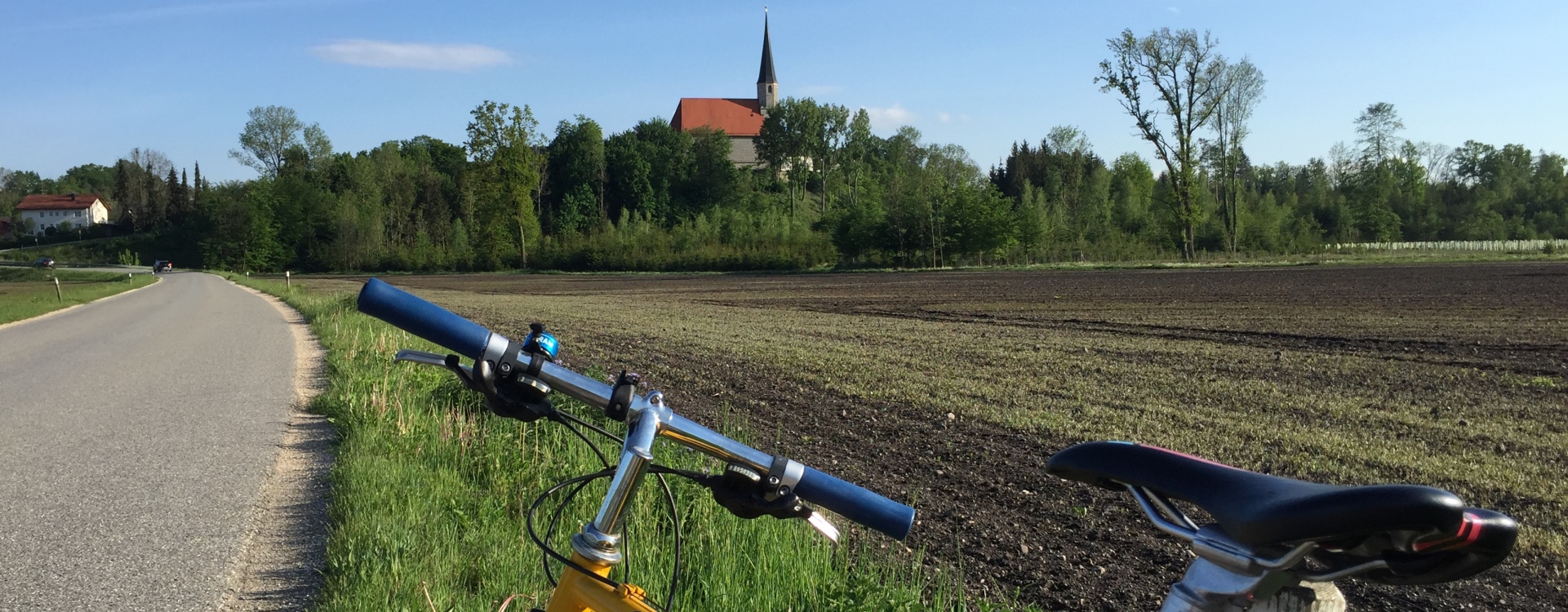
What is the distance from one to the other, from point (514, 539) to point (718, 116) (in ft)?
427

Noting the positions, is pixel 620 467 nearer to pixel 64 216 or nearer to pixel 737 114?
pixel 737 114

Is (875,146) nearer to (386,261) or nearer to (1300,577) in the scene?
(386,261)

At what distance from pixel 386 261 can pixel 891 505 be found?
94.8 metres

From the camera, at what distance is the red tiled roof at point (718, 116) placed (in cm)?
13238

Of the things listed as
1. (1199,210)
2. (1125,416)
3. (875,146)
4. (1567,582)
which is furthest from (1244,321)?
(875,146)

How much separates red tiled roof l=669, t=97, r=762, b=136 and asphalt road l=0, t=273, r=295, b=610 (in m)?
118

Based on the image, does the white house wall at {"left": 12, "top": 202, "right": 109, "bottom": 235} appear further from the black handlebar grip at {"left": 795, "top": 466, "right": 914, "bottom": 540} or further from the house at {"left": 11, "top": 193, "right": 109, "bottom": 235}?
the black handlebar grip at {"left": 795, "top": 466, "right": 914, "bottom": 540}

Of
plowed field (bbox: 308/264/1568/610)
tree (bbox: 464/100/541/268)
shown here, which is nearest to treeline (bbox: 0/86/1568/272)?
tree (bbox: 464/100/541/268)

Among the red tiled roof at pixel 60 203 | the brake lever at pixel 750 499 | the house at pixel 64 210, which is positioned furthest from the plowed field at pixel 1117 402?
the house at pixel 64 210

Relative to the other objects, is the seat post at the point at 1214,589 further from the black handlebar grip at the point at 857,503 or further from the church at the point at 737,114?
the church at the point at 737,114

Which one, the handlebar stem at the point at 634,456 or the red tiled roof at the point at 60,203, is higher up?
the red tiled roof at the point at 60,203

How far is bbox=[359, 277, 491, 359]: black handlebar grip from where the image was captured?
1.71 metres

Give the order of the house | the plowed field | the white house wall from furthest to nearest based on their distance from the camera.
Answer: the house < the white house wall < the plowed field

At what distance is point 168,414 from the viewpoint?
984cm
